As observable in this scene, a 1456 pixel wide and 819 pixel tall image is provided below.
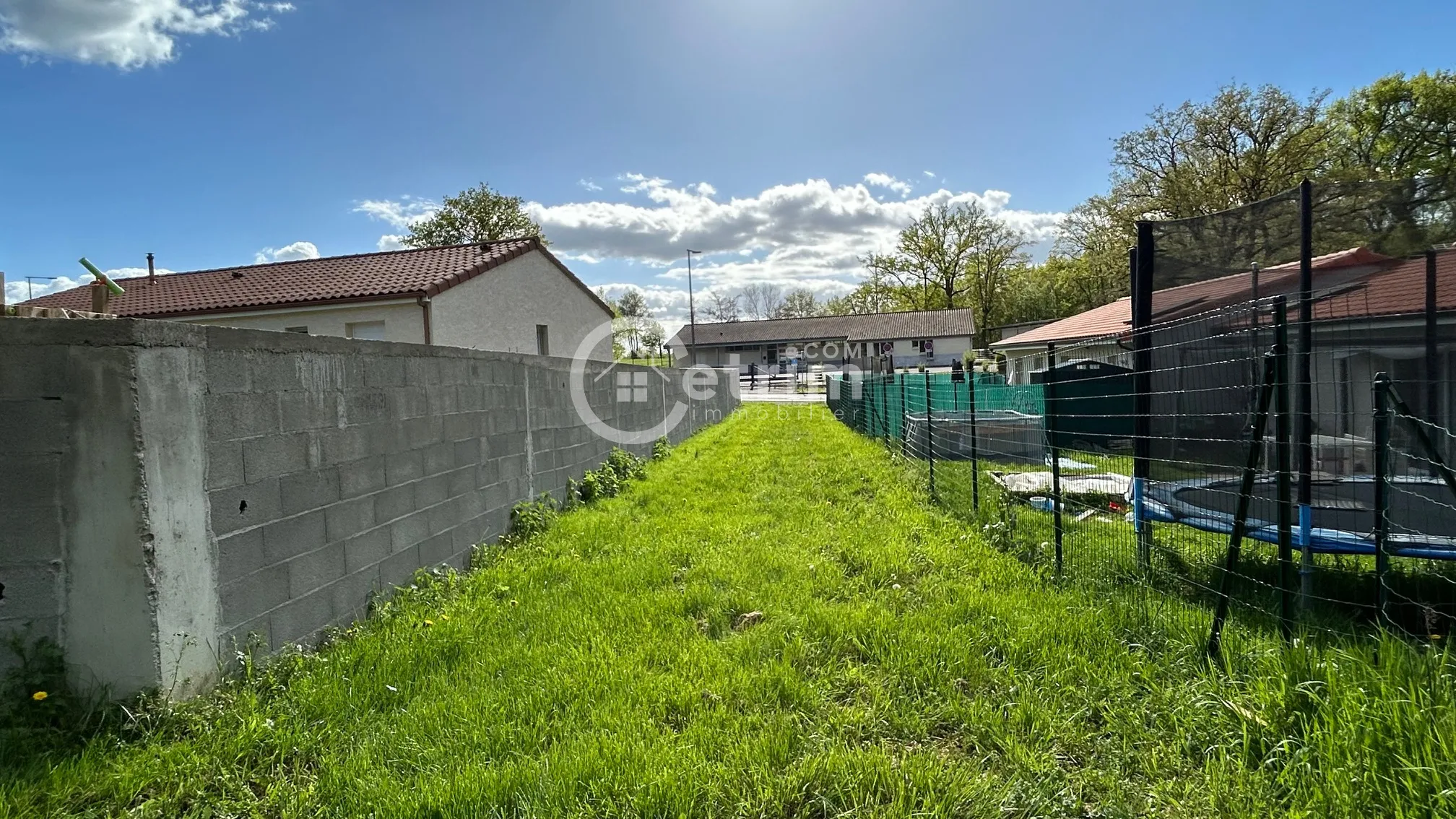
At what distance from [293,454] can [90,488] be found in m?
0.81

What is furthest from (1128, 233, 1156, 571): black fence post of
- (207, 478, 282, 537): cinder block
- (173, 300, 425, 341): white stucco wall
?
(173, 300, 425, 341): white stucco wall

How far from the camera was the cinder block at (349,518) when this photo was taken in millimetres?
3395

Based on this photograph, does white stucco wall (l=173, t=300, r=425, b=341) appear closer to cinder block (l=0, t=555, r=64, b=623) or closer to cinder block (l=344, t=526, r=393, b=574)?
cinder block (l=344, t=526, r=393, b=574)

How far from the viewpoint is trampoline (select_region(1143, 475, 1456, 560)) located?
3.40 metres

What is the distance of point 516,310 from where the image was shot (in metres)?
19.1

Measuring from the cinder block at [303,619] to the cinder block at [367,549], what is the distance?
0.70 ft

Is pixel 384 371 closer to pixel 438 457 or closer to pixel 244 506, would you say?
pixel 438 457

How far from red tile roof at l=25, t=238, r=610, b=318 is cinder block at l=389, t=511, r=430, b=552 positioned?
1297 cm

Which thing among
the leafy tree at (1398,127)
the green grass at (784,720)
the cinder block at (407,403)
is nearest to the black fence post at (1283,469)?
the green grass at (784,720)

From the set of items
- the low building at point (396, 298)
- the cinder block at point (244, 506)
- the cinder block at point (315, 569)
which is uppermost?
the low building at point (396, 298)

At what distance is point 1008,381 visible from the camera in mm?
20000

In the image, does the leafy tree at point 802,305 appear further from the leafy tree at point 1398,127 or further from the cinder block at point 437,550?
the cinder block at point 437,550

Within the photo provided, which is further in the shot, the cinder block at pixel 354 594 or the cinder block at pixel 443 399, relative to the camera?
the cinder block at pixel 443 399

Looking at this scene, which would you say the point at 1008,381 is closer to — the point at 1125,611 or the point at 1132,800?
the point at 1125,611
